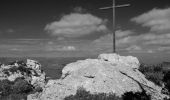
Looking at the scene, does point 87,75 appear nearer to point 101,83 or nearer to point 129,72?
point 101,83

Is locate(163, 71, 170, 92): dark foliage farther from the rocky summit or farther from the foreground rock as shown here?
the rocky summit

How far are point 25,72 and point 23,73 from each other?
0.50 m

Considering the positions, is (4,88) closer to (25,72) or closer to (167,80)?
(25,72)

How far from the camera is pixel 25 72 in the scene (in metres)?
26.2

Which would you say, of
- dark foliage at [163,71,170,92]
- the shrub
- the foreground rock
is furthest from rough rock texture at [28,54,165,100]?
the foreground rock

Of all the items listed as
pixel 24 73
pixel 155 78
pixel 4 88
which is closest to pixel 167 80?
pixel 155 78

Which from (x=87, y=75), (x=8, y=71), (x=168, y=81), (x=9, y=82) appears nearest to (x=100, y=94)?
(x=87, y=75)

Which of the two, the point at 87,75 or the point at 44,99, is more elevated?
the point at 87,75

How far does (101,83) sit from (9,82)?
1350cm

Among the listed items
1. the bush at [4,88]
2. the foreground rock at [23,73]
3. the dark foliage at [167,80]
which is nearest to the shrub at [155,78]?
the dark foliage at [167,80]

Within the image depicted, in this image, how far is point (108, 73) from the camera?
14469 millimetres

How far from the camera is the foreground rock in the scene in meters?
23.7

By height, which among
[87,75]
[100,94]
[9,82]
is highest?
[87,75]

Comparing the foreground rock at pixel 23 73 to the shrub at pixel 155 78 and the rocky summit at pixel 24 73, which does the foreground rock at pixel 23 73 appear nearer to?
the rocky summit at pixel 24 73
